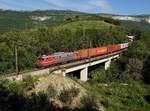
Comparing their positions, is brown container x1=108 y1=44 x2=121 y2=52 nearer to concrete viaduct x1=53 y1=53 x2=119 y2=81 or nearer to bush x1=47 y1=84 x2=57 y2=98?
concrete viaduct x1=53 y1=53 x2=119 y2=81

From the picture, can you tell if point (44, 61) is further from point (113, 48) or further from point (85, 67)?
point (113, 48)

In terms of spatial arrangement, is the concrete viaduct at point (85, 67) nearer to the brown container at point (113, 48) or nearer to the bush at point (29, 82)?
the brown container at point (113, 48)

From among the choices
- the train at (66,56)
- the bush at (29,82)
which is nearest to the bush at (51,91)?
the bush at (29,82)

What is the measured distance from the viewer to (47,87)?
170 feet

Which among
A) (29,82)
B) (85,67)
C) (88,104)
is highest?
(29,82)

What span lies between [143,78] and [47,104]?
49553 millimetres

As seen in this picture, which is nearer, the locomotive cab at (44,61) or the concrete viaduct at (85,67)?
the locomotive cab at (44,61)

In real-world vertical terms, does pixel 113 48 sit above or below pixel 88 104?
below

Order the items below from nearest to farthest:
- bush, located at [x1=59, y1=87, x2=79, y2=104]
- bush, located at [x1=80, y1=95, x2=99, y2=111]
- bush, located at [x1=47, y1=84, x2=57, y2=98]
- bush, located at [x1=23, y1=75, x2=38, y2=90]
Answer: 1. bush, located at [x1=80, y1=95, x2=99, y2=111]
2. bush, located at [x1=59, y1=87, x2=79, y2=104]
3. bush, located at [x1=47, y1=84, x2=57, y2=98]
4. bush, located at [x1=23, y1=75, x2=38, y2=90]

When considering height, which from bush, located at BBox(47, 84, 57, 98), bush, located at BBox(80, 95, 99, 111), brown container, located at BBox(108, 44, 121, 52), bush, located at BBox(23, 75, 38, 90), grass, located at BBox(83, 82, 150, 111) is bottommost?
grass, located at BBox(83, 82, 150, 111)

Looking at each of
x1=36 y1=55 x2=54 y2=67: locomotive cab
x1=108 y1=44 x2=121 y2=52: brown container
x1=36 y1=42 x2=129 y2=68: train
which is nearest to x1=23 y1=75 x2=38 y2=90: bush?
x1=36 y1=55 x2=54 y2=67: locomotive cab

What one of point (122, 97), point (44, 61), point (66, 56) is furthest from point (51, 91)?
point (66, 56)

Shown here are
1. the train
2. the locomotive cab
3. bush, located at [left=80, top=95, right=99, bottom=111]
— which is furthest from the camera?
the train

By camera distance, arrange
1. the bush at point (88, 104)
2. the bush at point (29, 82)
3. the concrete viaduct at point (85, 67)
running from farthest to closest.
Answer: the concrete viaduct at point (85, 67), the bush at point (29, 82), the bush at point (88, 104)
